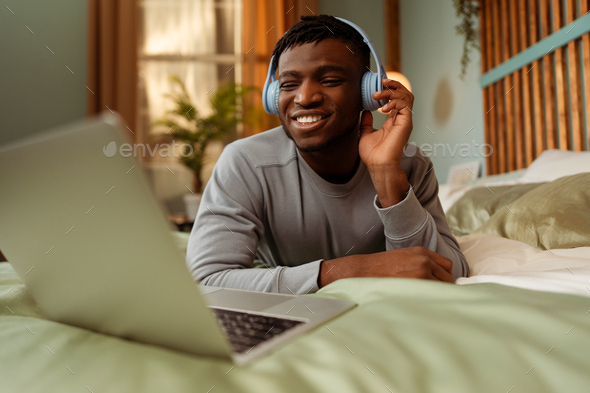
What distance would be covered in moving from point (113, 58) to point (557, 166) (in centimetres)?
307

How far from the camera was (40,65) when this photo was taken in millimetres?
3094

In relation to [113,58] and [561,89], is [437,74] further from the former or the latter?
[113,58]

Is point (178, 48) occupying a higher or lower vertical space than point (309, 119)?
higher

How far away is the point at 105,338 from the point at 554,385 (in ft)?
1.20

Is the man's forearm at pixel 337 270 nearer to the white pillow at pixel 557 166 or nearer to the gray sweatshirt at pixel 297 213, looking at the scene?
the gray sweatshirt at pixel 297 213

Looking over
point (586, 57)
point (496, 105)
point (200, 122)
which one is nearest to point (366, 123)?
point (586, 57)

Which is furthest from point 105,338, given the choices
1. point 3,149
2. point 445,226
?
point 445,226

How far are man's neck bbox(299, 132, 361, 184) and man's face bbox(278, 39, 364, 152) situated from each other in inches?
1.2

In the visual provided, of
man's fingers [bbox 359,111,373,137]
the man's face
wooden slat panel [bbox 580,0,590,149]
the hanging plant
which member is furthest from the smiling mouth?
the hanging plant

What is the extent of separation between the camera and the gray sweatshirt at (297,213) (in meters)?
0.77

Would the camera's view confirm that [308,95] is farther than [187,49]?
No

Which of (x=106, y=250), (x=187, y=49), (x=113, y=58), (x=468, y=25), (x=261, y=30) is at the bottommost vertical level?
(x=106, y=250)

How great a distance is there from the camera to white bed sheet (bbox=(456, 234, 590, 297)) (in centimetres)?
51

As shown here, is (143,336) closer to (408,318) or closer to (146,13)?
(408,318)
